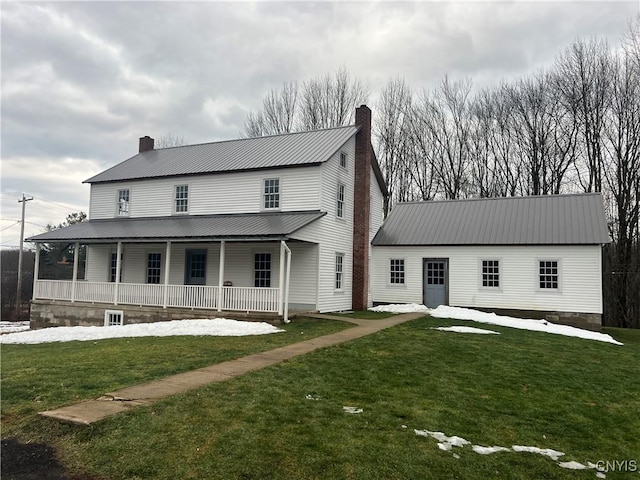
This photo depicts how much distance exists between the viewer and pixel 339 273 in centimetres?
2012

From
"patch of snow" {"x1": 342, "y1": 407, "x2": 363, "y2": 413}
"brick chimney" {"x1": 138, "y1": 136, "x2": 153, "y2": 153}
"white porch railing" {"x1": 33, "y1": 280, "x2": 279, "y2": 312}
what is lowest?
"patch of snow" {"x1": 342, "y1": 407, "x2": 363, "y2": 413}

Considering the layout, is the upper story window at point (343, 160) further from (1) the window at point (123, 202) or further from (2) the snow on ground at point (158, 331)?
(1) the window at point (123, 202)

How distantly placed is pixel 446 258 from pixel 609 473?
1693 cm

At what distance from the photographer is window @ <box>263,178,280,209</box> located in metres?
19.4

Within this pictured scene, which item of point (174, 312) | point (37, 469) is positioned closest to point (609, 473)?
point (37, 469)

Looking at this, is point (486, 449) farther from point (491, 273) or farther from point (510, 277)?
point (491, 273)

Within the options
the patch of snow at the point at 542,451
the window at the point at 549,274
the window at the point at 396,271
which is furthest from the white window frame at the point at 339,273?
the patch of snow at the point at 542,451

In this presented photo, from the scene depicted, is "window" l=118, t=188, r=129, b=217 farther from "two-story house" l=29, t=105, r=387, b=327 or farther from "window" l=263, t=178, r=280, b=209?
"window" l=263, t=178, r=280, b=209

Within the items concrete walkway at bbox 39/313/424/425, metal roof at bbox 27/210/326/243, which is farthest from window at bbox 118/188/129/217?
concrete walkway at bbox 39/313/424/425

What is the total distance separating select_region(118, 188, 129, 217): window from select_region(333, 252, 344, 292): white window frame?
11199mm

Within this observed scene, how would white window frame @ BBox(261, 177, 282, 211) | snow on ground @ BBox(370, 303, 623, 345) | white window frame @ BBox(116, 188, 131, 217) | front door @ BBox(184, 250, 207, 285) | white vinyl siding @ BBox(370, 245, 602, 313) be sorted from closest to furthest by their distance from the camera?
snow on ground @ BBox(370, 303, 623, 345), white vinyl siding @ BBox(370, 245, 602, 313), white window frame @ BBox(261, 177, 282, 211), front door @ BBox(184, 250, 207, 285), white window frame @ BBox(116, 188, 131, 217)

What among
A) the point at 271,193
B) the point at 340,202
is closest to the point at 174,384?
the point at 271,193

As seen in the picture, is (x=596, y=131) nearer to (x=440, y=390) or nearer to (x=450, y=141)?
(x=450, y=141)

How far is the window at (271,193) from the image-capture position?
19359 millimetres
